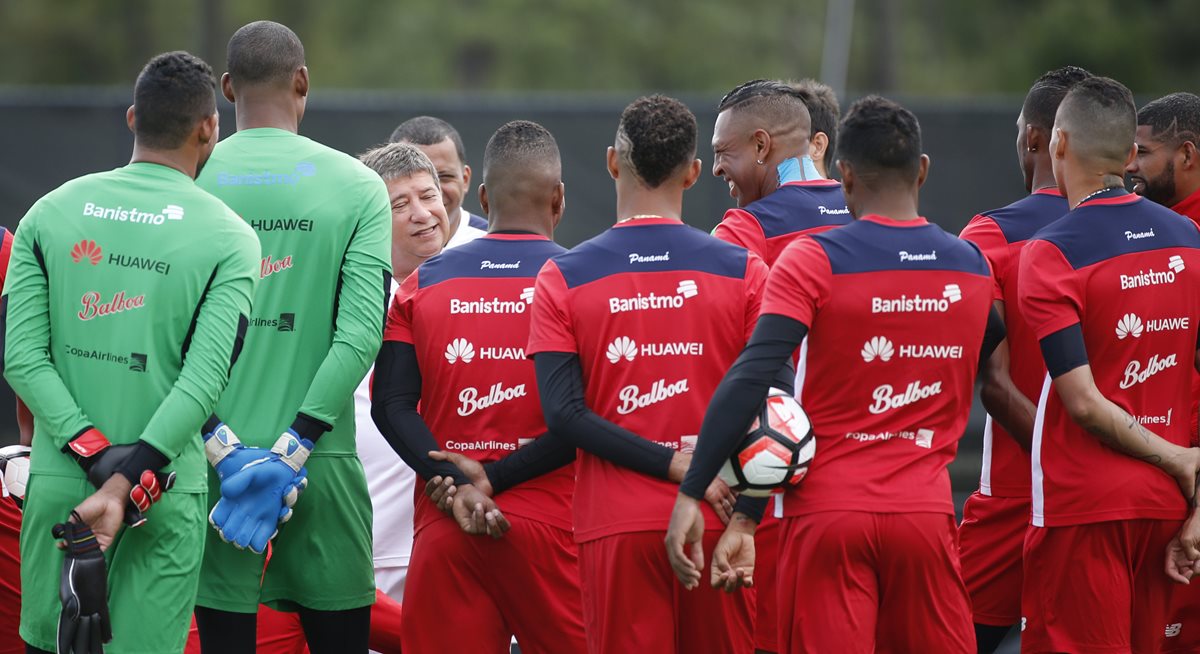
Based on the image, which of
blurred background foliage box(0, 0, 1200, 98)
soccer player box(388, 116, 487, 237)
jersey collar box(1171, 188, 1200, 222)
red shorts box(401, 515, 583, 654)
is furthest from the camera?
blurred background foliage box(0, 0, 1200, 98)

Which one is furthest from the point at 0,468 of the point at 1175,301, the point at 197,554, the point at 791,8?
the point at 791,8

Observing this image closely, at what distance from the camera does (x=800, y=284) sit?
4.15m

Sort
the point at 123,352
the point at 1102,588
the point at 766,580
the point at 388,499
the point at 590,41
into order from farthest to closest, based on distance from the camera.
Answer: the point at 590,41 → the point at 388,499 → the point at 766,580 → the point at 1102,588 → the point at 123,352

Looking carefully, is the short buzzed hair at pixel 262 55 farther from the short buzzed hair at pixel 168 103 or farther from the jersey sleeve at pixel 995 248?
the jersey sleeve at pixel 995 248

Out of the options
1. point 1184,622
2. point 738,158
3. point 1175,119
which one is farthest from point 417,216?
point 1184,622

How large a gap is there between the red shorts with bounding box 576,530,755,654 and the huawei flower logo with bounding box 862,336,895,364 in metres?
0.70

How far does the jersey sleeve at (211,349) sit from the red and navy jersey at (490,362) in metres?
0.67

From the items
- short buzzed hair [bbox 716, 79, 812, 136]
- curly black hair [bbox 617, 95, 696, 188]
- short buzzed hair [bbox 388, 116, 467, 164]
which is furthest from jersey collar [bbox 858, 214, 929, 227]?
short buzzed hair [bbox 388, 116, 467, 164]

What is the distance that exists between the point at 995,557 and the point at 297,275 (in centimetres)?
279

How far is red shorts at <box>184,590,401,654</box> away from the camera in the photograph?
5711 mm

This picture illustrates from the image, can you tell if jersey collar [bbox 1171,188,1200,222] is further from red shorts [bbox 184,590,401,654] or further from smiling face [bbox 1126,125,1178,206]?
red shorts [bbox 184,590,401,654]

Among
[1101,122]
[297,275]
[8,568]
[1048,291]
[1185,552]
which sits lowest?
[8,568]

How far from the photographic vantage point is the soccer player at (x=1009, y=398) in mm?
5238

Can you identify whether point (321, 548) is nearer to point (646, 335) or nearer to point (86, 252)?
point (86, 252)
